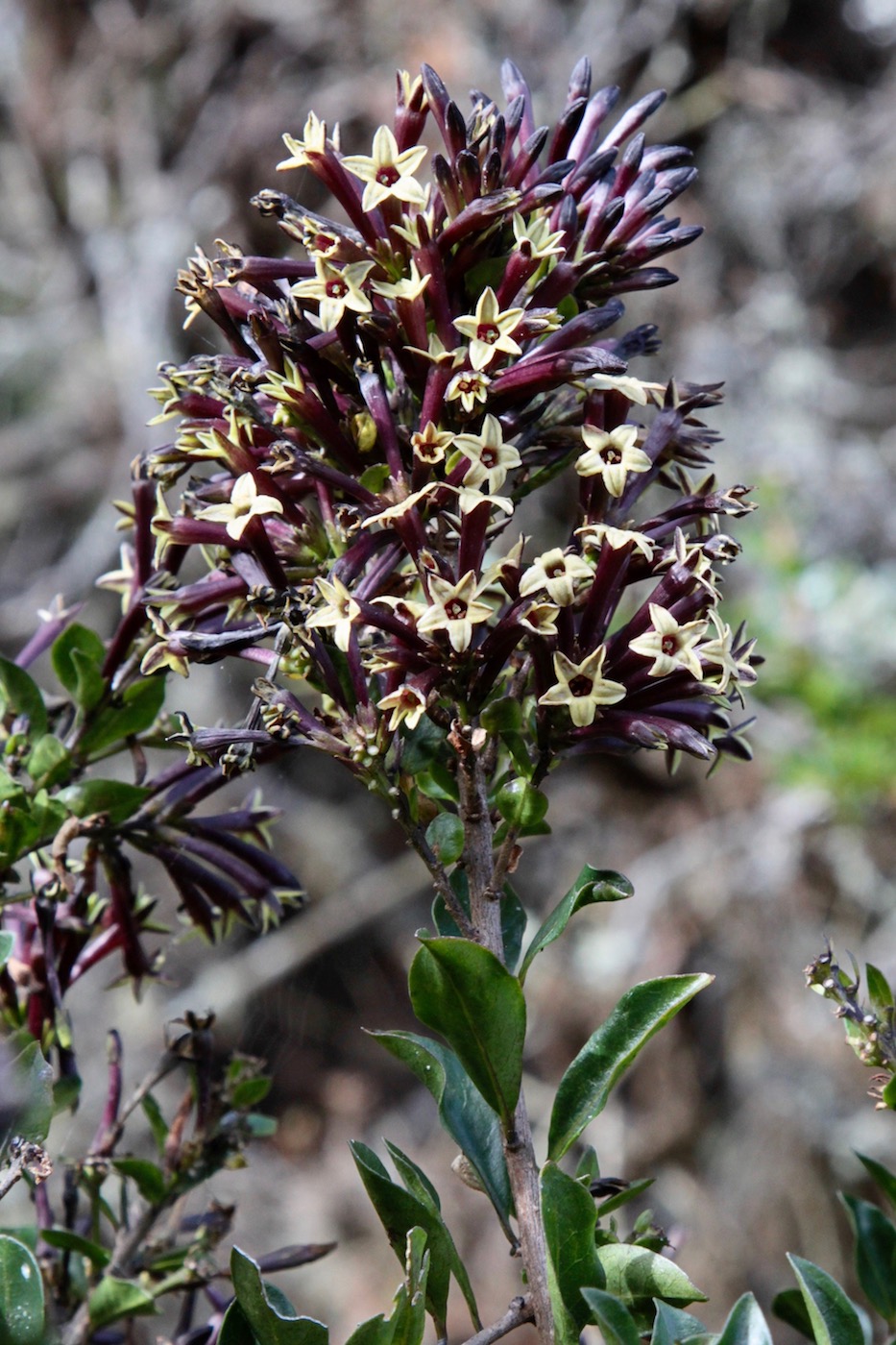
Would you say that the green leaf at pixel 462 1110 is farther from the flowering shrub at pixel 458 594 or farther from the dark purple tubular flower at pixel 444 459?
the dark purple tubular flower at pixel 444 459

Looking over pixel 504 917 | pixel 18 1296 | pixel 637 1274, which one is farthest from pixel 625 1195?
pixel 18 1296

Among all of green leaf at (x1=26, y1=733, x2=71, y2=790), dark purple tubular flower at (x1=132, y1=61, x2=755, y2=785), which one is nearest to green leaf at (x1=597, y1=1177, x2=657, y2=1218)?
dark purple tubular flower at (x1=132, y1=61, x2=755, y2=785)

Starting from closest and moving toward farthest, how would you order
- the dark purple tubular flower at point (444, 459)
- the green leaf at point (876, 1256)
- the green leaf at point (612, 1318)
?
the green leaf at point (612, 1318), the dark purple tubular flower at point (444, 459), the green leaf at point (876, 1256)

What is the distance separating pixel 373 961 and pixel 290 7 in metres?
3.50

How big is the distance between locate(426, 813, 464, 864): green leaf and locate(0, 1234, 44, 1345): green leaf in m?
0.27

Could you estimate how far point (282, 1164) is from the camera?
452 centimetres

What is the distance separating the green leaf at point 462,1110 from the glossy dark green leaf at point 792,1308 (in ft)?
0.66

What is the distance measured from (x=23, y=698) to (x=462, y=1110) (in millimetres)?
396

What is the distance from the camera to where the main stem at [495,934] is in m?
0.57

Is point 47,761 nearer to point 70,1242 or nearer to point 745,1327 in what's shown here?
point 70,1242

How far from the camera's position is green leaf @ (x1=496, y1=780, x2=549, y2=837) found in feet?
2.09

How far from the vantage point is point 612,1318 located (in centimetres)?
51

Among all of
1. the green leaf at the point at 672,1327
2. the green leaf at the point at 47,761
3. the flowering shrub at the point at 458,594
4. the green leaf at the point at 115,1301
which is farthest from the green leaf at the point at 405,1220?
the green leaf at the point at 47,761

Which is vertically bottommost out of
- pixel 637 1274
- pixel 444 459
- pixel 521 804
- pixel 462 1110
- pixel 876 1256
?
pixel 876 1256
